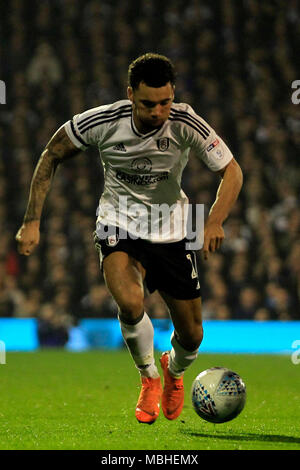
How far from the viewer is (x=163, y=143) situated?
202 inches

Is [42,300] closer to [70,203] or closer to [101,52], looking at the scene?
[70,203]

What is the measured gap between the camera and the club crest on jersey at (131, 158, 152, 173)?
5.15m

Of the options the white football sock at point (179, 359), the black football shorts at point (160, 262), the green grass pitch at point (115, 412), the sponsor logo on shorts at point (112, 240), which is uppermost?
the sponsor logo on shorts at point (112, 240)

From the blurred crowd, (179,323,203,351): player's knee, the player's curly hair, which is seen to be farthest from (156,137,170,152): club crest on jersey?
the blurred crowd

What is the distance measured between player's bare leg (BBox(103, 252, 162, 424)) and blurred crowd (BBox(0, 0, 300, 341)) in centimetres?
733

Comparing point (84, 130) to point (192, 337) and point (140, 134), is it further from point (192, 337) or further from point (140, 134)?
point (192, 337)

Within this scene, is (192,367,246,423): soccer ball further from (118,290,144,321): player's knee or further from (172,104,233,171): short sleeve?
(172,104,233,171): short sleeve

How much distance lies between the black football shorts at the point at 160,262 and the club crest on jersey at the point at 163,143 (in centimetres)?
53

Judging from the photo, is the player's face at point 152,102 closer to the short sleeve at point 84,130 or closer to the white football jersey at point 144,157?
the white football jersey at point 144,157

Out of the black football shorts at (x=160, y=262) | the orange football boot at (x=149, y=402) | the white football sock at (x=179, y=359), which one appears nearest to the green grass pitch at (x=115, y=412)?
the orange football boot at (x=149, y=402)

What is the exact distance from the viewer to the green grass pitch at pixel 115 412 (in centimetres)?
467

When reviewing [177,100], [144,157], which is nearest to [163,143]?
[144,157]

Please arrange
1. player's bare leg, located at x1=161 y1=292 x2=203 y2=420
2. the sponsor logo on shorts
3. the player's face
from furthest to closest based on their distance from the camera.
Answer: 1. player's bare leg, located at x1=161 y1=292 x2=203 y2=420
2. the sponsor logo on shorts
3. the player's face

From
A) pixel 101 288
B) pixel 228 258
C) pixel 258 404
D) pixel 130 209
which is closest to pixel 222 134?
pixel 228 258
